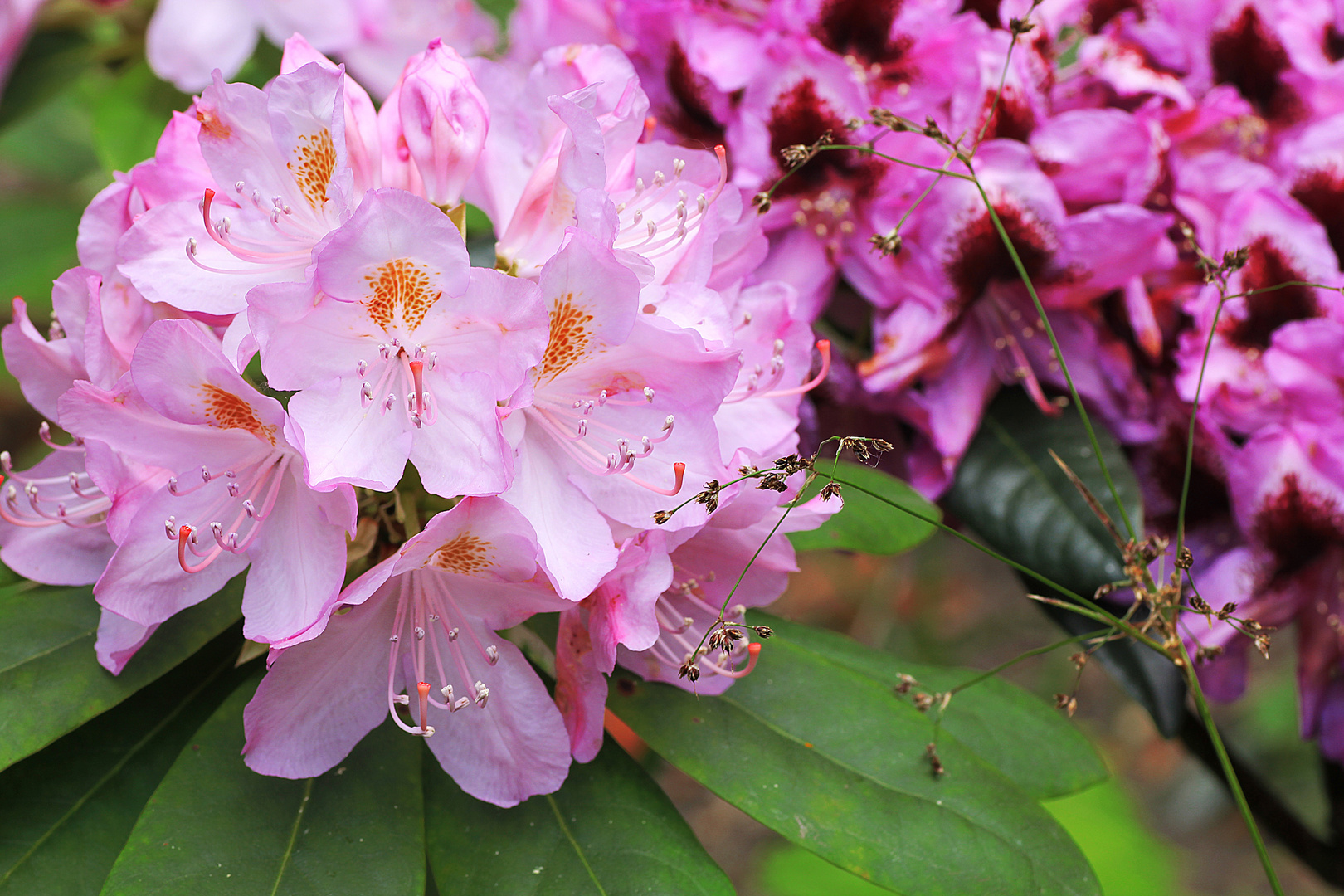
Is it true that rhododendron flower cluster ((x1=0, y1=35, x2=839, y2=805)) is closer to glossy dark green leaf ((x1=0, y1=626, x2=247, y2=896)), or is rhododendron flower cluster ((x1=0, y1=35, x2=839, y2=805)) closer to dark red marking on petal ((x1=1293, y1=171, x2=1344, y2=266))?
glossy dark green leaf ((x1=0, y1=626, x2=247, y2=896))

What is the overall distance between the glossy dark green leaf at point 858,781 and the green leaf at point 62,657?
293 millimetres

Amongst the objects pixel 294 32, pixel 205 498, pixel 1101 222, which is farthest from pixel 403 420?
pixel 294 32

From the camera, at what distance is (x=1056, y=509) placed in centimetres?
89

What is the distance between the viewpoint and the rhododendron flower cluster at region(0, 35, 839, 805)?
1.84ft

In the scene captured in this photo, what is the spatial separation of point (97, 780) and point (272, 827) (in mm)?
152

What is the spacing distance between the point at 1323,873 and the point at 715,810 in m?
1.90

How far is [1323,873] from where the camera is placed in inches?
39.0

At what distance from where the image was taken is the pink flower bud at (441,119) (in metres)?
0.65

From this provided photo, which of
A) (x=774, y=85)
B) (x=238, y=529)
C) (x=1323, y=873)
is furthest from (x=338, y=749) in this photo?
(x=1323, y=873)

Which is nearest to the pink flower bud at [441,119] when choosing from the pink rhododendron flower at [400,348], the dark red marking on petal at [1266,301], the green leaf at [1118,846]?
the pink rhododendron flower at [400,348]

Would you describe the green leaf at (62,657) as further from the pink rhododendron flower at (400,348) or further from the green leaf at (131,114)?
the green leaf at (131,114)

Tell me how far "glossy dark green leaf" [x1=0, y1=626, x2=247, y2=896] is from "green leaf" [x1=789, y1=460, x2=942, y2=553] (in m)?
0.46

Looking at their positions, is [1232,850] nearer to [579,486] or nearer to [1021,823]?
[1021,823]

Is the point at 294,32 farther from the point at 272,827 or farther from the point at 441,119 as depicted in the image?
the point at 272,827
